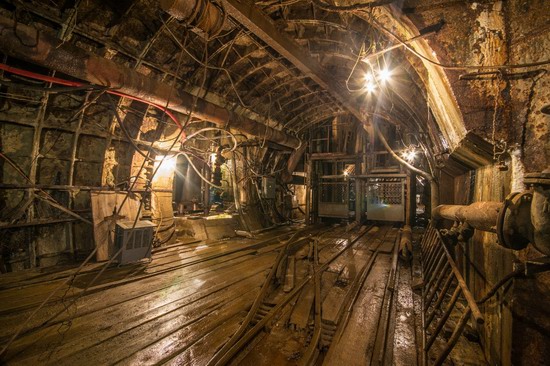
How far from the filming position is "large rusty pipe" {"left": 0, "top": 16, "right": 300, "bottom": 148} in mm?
3252

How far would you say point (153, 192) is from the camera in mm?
7148

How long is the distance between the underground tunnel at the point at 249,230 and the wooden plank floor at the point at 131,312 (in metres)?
0.03

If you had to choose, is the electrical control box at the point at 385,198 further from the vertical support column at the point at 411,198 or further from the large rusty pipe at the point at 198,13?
the large rusty pipe at the point at 198,13

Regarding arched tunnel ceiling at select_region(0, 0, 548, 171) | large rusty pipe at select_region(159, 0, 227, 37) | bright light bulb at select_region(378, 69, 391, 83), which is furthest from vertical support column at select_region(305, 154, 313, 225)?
large rusty pipe at select_region(159, 0, 227, 37)

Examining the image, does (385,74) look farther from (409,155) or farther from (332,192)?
(332,192)

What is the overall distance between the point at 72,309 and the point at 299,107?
925 cm

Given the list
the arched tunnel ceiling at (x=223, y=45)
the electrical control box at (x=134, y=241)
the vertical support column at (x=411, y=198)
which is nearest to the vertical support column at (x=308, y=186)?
the arched tunnel ceiling at (x=223, y=45)

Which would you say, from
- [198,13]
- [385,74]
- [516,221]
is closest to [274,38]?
[198,13]

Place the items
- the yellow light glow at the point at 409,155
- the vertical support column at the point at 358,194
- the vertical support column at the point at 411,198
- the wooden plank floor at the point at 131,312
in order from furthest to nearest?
the vertical support column at the point at 358,194, the vertical support column at the point at 411,198, the yellow light glow at the point at 409,155, the wooden plank floor at the point at 131,312

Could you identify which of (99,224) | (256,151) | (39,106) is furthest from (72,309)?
(256,151)

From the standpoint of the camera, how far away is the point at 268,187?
1060cm

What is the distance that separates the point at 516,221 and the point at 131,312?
4542 mm

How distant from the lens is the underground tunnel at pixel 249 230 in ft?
7.65

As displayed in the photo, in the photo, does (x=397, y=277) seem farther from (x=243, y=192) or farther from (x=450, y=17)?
(x=243, y=192)
